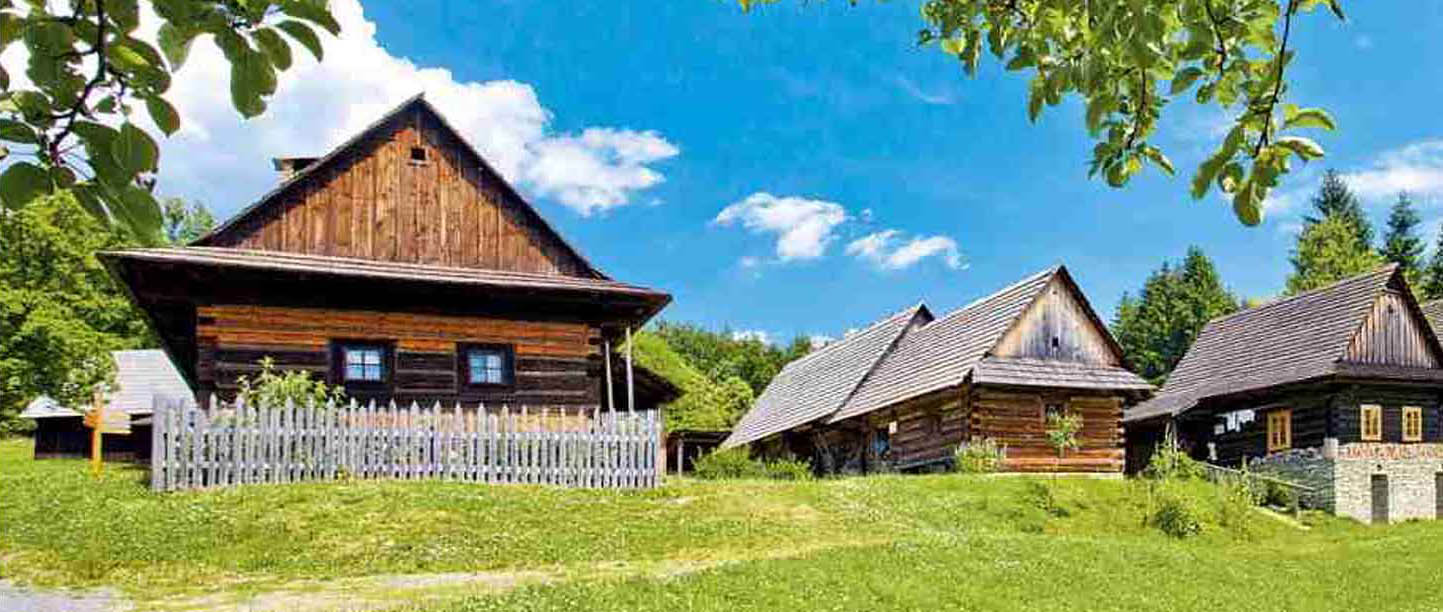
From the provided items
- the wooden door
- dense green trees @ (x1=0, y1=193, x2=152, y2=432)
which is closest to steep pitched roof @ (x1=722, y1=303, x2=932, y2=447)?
the wooden door

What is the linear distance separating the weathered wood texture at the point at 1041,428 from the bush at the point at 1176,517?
28.0ft

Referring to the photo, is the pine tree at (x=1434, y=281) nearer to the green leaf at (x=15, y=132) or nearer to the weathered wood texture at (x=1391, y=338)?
the weathered wood texture at (x=1391, y=338)

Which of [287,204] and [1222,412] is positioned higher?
[287,204]

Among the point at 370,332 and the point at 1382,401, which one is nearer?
the point at 370,332

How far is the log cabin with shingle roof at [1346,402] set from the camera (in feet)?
108

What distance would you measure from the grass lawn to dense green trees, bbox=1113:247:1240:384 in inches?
2196

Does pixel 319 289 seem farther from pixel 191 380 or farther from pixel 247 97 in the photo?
pixel 247 97

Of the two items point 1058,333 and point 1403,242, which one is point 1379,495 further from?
point 1403,242

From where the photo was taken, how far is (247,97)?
8.39 ft

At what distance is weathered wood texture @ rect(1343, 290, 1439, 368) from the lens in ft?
112

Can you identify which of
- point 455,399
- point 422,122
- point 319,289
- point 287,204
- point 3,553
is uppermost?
point 422,122

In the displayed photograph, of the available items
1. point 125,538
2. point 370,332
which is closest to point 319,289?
point 370,332

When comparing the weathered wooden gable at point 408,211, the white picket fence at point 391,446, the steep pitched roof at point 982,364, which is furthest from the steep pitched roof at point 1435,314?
the white picket fence at point 391,446

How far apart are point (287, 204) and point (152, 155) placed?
21.4m
